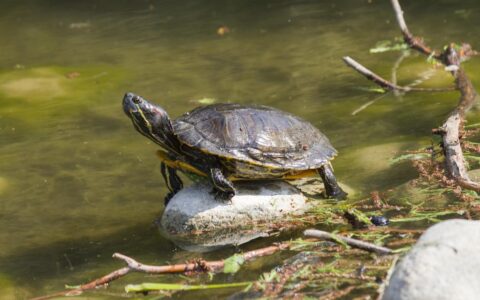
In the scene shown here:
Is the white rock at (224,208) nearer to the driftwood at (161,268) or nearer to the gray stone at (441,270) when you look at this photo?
the driftwood at (161,268)

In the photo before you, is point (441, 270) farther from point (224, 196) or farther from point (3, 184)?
point (3, 184)

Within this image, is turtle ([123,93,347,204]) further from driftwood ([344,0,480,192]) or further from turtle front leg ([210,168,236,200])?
driftwood ([344,0,480,192])

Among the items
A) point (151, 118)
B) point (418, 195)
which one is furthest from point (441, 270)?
point (151, 118)

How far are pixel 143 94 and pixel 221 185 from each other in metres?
3.35

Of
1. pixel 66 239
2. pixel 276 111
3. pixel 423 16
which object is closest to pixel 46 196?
pixel 66 239

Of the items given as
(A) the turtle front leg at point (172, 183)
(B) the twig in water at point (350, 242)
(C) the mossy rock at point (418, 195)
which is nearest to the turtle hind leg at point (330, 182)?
(C) the mossy rock at point (418, 195)

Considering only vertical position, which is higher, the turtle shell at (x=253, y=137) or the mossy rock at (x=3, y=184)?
the turtle shell at (x=253, y=137)

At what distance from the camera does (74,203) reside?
223 inches

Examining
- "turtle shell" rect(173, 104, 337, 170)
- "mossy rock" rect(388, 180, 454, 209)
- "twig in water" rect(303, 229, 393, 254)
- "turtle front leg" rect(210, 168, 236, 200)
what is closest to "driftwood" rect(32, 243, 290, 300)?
"twig in water" rect(303, 229, 393, 254)

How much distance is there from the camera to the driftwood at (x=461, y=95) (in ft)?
16.0

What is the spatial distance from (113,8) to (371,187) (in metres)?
8.06

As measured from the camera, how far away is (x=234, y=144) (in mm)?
4883

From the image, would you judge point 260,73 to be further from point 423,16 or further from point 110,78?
point 423,16

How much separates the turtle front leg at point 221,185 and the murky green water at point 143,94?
34 cm
